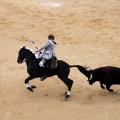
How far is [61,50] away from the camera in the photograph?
52.6ft

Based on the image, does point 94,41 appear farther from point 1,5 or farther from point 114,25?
point 1,5

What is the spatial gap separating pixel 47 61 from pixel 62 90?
1300 millimetres

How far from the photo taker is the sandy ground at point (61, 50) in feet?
38.5

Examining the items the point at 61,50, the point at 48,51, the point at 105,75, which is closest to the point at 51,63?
the point at 48,51

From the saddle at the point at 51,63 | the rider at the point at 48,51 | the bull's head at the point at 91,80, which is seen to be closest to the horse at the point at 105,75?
the bull's head at the point at 91,80

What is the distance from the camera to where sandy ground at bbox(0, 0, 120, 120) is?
38.5 feet

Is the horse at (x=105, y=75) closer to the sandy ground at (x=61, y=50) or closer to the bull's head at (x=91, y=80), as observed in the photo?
the bull's head at (x=91, y=80)

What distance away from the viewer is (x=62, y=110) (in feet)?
38.4

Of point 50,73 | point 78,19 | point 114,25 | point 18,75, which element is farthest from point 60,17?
point 50,73

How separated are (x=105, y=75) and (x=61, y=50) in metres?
4.12

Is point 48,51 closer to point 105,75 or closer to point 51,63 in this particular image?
point 51,63

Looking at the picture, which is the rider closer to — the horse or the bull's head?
the horse

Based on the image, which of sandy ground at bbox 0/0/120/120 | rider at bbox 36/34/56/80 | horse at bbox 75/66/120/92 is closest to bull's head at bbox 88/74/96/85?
horse at bbox 75/66/120/92

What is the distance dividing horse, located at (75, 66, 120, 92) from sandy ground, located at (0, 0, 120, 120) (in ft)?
1.50
